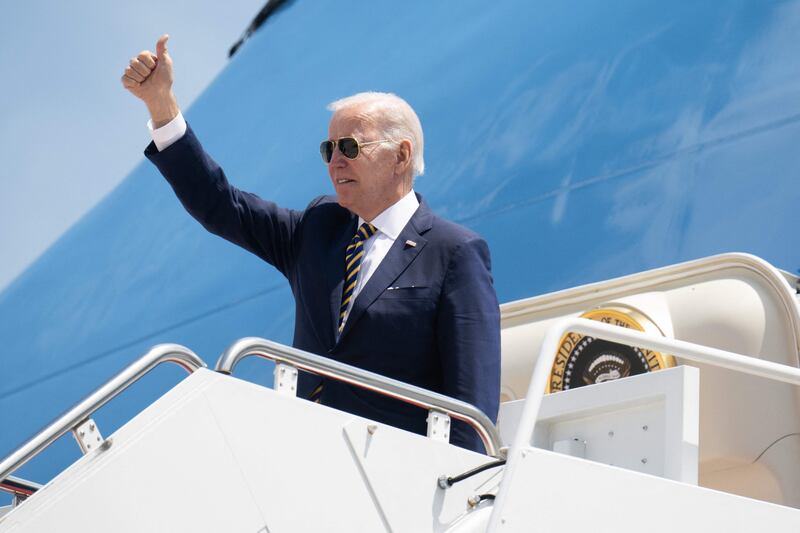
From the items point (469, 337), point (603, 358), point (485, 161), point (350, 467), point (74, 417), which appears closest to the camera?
point (74, 417)

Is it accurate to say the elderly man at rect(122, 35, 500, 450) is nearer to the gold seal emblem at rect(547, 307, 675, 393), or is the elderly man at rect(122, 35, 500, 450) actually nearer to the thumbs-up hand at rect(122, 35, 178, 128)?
the thumbs-up hand at rect(122, 35, 178, 128)

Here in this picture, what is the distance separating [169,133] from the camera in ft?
9.48

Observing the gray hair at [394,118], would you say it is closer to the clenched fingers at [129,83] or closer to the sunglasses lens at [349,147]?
the sunglasses lens at [349,147]

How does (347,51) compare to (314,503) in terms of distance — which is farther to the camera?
(347,51)

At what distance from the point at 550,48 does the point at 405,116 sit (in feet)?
7.75

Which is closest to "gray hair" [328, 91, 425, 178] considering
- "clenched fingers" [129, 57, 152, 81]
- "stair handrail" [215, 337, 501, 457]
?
"clenched fingers" [129, 57, 152, 81]

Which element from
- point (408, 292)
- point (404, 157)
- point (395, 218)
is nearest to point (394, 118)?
point (404, 157)

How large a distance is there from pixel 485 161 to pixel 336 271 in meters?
2.27

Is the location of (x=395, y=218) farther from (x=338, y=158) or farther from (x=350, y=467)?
(x=350, y=467)

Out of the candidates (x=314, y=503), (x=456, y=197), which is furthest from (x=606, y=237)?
(x=314, y=503)

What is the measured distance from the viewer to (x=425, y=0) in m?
6.92

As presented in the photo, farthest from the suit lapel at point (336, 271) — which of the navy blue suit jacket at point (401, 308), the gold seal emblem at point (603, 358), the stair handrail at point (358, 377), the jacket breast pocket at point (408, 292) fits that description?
the gold seal emblem at point (603, 358)

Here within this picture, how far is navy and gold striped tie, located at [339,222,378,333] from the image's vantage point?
9.32 ft

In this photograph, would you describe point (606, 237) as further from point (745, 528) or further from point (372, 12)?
point (372, 12)
